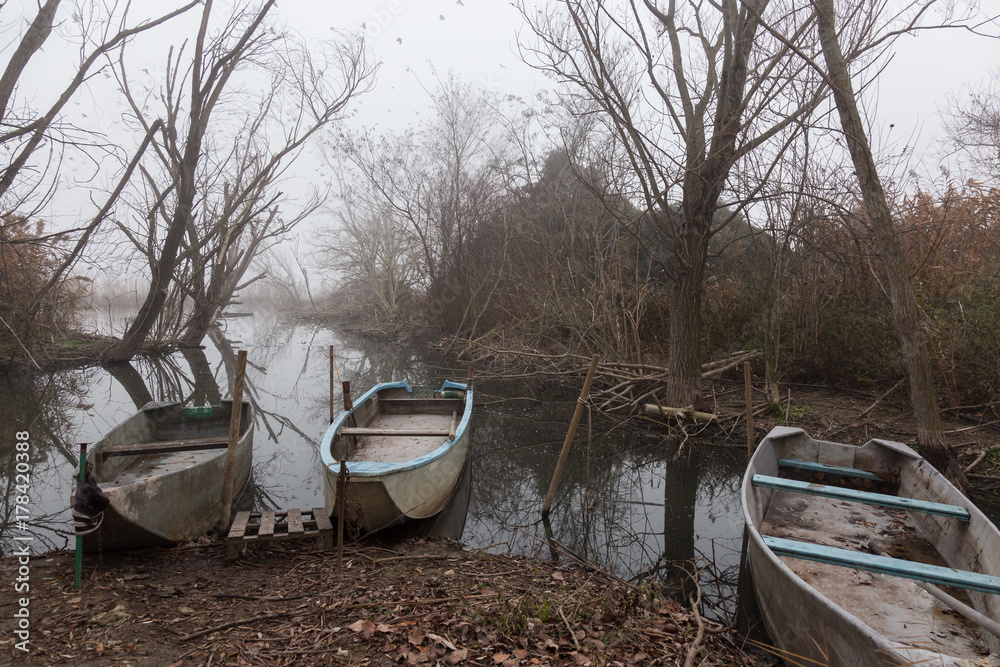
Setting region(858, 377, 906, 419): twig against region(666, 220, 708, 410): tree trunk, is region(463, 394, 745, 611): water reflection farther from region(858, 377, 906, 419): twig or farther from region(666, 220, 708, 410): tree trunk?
region(858, 377, 906, 419): twig

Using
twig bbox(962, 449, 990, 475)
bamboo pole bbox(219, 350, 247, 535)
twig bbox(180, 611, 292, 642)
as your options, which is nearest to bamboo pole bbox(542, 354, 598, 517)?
twig bbox(180, 611, 292, 642)

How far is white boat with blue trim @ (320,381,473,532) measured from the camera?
17.5ft

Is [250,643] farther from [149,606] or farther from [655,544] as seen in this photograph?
[655,544]

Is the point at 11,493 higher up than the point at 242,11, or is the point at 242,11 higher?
the point at 242,11

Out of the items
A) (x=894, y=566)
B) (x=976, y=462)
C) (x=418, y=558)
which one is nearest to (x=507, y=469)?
(x=418, y=558)

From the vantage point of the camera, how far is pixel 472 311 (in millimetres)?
20047

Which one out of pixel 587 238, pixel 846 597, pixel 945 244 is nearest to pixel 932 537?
pixel 846 597

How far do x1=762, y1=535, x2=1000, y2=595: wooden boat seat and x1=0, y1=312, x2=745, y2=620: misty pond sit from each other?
135cm

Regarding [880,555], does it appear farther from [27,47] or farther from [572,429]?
[27,47]

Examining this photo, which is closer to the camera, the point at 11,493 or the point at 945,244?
the point at 11,493

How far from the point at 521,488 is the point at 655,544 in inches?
86.5

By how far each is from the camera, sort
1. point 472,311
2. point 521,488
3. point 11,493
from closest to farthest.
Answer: point 11,493 → point 521,488 → point 472,311

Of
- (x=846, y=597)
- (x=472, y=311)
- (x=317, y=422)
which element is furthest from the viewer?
(x=472, y=311)

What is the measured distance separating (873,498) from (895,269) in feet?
10.6
